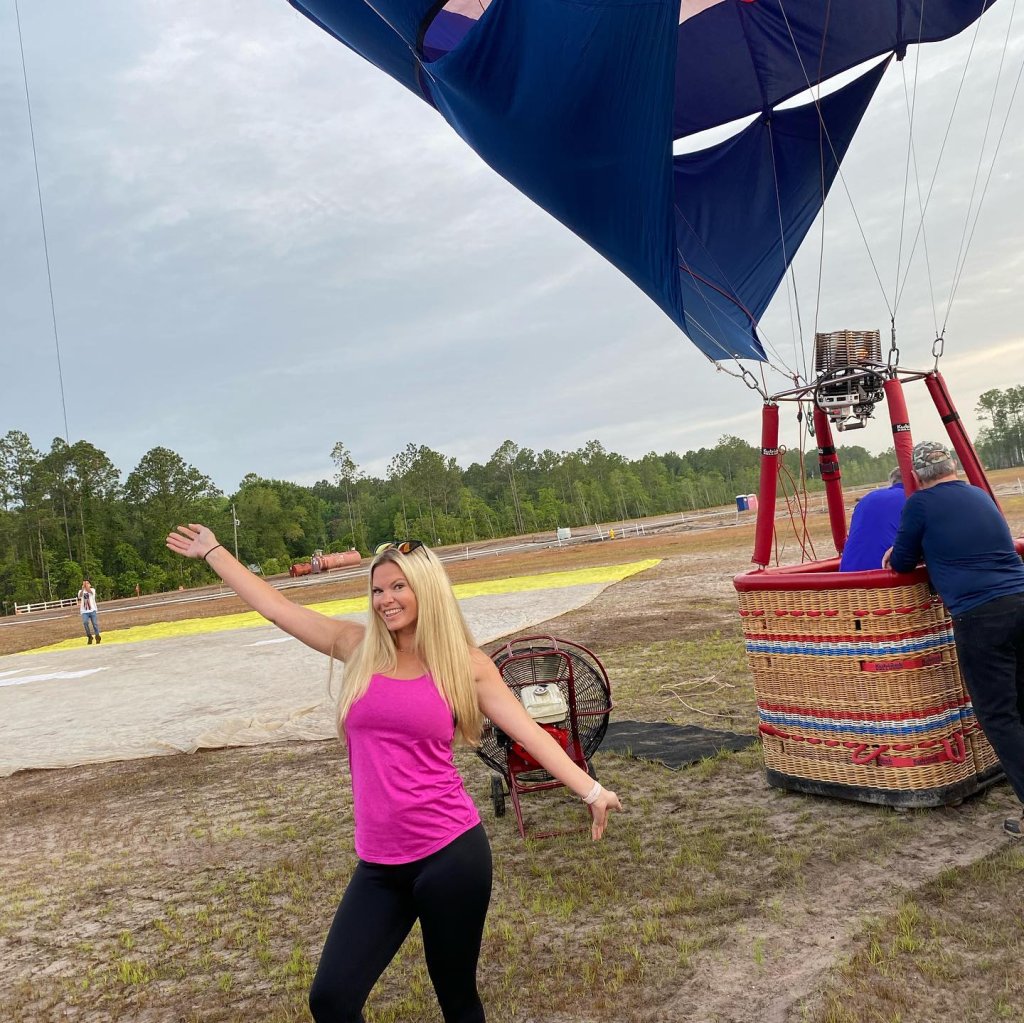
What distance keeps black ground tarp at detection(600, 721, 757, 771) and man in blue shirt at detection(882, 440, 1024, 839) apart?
Result: 219 centimetres

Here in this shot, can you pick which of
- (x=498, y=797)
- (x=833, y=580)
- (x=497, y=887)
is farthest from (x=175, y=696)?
(x=833, y=580)

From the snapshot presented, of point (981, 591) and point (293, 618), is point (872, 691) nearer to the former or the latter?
point (981, 591)

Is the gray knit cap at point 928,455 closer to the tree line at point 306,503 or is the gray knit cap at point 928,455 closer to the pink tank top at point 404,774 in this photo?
the pink tank top at point 404,774

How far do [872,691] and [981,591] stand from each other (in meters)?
0.82

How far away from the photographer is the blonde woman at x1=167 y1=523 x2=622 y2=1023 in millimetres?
2371

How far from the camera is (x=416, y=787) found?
8.11 feet

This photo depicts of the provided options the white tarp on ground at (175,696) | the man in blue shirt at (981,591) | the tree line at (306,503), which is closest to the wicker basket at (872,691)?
the man in blue shirt at (981,591)

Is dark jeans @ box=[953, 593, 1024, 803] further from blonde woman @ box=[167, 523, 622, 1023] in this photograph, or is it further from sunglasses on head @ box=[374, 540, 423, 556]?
sunglasses on head @ box=[374, 540, 423, 556]

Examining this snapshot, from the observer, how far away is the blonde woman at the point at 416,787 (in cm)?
237

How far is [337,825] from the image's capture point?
5473 millimetres

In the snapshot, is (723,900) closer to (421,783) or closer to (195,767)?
(421,783)

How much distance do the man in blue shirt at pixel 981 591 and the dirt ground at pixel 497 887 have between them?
0.57 meters

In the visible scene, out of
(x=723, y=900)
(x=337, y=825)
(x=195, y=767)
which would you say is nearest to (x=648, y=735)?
(x=337, y=825)

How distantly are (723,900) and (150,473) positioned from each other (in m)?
90.6
